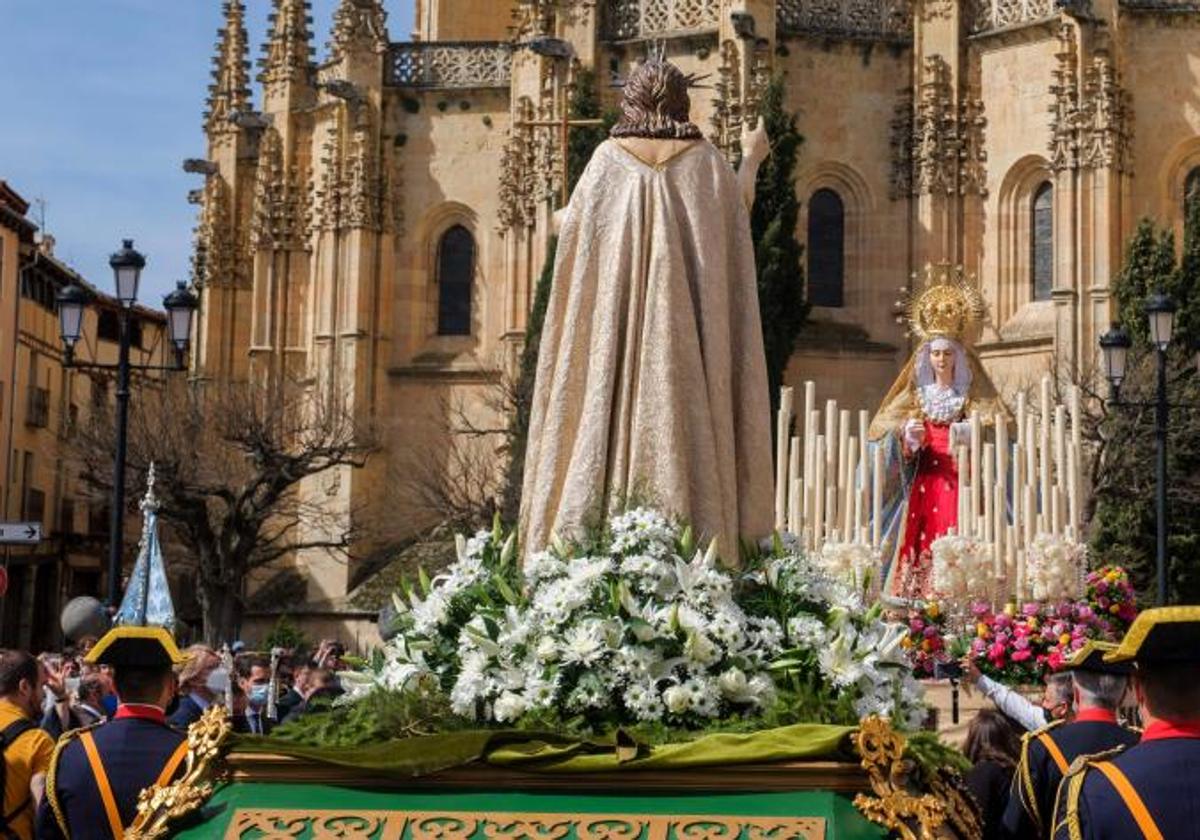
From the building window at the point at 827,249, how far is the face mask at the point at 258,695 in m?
27.3

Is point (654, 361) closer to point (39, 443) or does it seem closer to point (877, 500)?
point (877, 500)

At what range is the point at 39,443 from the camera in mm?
56656

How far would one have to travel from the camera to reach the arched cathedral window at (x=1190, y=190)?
1460 inches

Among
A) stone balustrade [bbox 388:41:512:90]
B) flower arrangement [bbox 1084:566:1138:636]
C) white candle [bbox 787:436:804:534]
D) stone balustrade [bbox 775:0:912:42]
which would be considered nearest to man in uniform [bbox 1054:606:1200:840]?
flower arrangement [bbox 1084:566:1138:636]

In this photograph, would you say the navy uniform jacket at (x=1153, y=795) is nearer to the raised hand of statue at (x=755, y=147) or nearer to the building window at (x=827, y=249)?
the raised hand of statue at (x=755, y=147)

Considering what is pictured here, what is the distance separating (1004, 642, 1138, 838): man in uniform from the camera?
7.05 meters

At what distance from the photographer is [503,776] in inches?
239

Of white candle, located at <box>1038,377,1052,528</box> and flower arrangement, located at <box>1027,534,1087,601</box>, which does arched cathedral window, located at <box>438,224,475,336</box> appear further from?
flower arrangement, located at <box>1027,534,1087,601</box>

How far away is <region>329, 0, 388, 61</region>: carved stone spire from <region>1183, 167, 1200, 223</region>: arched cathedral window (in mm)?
16826

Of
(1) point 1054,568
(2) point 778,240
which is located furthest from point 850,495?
(2) point 778,240

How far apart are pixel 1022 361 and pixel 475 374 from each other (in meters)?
11.8

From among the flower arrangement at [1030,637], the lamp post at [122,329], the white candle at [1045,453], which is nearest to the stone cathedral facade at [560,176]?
the lamp post at [122,329]

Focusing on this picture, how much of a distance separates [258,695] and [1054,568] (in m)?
6.26

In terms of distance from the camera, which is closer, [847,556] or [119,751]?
[119,751]
